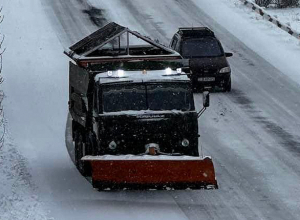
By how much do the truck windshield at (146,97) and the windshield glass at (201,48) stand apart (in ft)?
37.5

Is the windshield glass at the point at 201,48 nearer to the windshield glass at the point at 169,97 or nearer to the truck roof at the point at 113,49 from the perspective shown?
the truck roof at the point at 113,49

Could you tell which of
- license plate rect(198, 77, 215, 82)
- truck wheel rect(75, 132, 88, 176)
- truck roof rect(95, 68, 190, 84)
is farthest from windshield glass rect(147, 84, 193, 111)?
license plate rect(198, 77, 215, 82)

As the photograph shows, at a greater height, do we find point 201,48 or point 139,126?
point 139,126

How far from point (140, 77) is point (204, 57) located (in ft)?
37.3

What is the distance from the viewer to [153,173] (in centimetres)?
1591

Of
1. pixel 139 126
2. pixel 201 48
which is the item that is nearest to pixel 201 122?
pixel 201 48

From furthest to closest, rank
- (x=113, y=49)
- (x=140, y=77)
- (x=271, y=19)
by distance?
(x=271, y=19) → (x=113, y=49) → (x=140, y=77)

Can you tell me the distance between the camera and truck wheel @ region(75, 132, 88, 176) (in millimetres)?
17984

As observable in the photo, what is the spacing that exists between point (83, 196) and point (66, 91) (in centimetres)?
1180

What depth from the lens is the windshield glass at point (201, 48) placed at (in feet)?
93.7

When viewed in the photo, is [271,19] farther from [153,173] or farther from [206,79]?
[153,173]

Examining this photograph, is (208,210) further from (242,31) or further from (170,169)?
(242,31)

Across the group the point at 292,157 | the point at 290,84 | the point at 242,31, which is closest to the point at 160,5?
the point at 242,31

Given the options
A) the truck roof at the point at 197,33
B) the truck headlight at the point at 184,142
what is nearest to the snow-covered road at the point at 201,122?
the truck headlight at the point at 184,142
